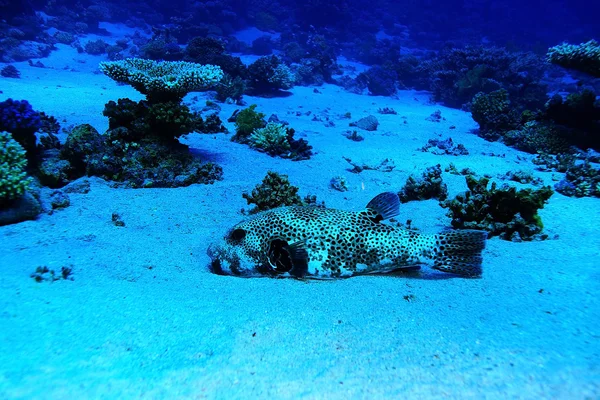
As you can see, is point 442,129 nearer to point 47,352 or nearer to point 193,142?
point 193,142

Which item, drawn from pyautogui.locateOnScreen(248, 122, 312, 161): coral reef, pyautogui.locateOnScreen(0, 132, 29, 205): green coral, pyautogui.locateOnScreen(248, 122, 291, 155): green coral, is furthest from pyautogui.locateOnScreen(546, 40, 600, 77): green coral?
pyautogui.locateOnScreen(0, 132, 29, 205): green coral

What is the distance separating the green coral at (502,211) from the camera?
4.76 metres

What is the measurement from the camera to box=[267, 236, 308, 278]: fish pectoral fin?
11.7 ft

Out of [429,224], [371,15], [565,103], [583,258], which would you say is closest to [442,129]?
[565,103]

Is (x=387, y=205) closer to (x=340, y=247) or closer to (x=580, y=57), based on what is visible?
(x=340, y=247)

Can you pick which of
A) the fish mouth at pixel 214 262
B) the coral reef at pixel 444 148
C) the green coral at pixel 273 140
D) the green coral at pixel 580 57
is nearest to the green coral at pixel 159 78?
the green coral at pixel 273 140

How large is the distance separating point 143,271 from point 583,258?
5.45m

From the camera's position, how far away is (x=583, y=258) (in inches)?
153

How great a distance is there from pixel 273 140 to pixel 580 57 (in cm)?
982

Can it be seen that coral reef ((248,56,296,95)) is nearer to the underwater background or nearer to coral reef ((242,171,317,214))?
the underwater background

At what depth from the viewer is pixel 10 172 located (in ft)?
15.5

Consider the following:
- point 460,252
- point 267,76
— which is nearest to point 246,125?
point 460,252

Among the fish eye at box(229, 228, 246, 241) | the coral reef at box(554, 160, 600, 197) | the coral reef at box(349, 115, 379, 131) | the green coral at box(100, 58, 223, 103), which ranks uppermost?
the coral reef at box(349, 115, 379, 131)

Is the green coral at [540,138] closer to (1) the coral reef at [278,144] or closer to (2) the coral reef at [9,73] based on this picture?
(1) the coral reef at [278,144]
